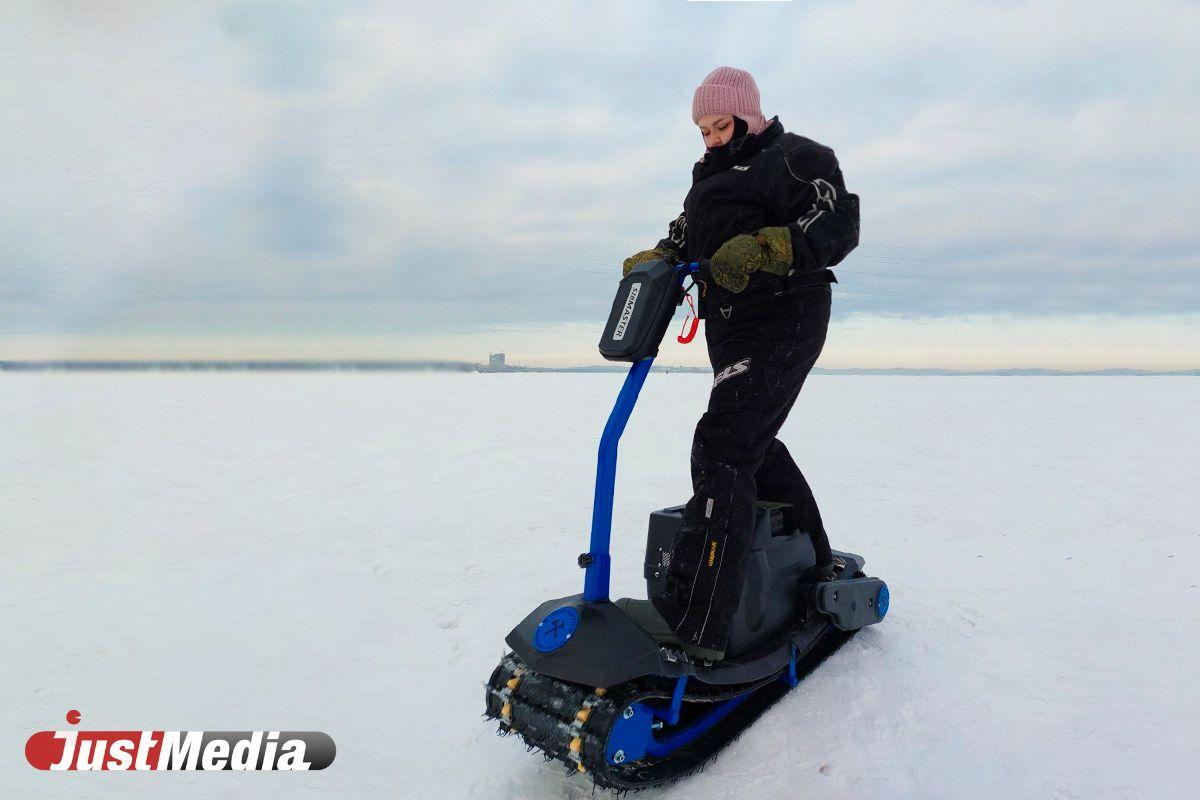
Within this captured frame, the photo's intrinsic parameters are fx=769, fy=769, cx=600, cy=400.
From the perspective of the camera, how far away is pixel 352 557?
4699 mm

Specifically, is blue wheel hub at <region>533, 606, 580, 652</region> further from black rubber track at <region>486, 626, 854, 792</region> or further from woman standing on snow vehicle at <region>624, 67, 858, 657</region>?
woman standing on snow vehicle at <region>624, 67, 858, 657</region>

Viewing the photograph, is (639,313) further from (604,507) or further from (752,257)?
(604,507)

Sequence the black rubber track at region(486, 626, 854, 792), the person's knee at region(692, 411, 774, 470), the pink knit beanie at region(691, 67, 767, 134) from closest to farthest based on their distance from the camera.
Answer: the black rubber track at region(486, 626, 854, 792), the person's knee at region(692, 411, 774, 470), the pink knit beanie at region(691, 67, 767, 134)

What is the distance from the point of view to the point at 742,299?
2.70m

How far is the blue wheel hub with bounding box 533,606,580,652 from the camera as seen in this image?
2.26 meters

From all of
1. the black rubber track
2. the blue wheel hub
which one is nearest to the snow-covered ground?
the black rubber track

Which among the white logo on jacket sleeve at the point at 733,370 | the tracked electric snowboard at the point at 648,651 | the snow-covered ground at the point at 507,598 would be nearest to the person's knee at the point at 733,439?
the white logo on jacket sleeve at the point at 733,370

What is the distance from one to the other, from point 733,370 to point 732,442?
0.26 metres

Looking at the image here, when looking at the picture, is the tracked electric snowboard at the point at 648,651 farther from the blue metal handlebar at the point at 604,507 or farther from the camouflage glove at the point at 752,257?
the camouflage glove at the point at 752,257

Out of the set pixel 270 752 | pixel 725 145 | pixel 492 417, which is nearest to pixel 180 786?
pixel 270 752

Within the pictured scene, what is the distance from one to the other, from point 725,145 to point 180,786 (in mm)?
2908

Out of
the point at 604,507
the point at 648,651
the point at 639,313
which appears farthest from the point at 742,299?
the point at 648,651

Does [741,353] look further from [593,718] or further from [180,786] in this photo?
[180,786]

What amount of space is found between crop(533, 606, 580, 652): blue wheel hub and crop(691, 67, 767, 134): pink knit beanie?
1774mm
